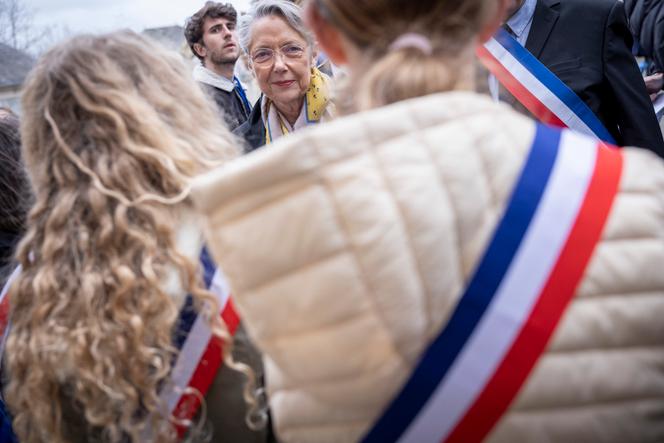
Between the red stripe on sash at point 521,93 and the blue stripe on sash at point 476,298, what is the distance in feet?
5.79

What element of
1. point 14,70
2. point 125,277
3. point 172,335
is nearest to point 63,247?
point 125,277

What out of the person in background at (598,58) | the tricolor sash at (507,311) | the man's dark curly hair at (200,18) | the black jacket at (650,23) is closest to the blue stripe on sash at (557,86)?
the person in background at (598,58)

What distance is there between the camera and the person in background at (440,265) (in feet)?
3.03

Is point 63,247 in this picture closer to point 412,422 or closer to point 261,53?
point 412,422

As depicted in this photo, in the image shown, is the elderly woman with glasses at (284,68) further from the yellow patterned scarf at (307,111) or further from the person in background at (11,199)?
the person in background at (11,199)

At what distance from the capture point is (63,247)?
4.70 ft

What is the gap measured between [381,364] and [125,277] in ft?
2.12

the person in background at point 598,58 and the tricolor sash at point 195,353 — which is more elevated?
the tricolor sash at point 195,353

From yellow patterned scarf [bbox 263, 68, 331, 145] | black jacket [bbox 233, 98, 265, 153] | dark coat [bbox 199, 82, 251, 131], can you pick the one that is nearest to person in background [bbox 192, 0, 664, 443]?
yellow patterned scarf [bbox 263, 68, 331, 145]

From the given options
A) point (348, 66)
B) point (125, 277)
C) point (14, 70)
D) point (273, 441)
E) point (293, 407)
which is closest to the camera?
point (293, 407)

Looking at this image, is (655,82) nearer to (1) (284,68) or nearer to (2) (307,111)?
(2) (307,111)

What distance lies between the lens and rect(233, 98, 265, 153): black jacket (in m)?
3.63

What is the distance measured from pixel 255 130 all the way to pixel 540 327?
2.89 meters

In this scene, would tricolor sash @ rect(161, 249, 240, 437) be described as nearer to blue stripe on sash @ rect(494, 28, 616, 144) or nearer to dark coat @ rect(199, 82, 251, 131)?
blue stripe on sash @ rect(494, 28, 616, 144)
